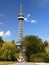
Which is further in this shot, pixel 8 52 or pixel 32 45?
pixel 32 45

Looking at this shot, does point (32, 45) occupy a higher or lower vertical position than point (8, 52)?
higher

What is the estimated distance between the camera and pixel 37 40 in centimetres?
6500

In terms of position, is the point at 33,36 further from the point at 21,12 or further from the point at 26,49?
the point at 21,12

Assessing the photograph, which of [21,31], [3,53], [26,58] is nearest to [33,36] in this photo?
[26,58]

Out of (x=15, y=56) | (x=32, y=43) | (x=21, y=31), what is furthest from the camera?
(x=21, y=31)

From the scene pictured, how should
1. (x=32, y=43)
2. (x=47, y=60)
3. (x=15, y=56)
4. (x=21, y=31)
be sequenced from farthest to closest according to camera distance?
1. (x=21, y=31)
2. (x=32, y=43)
3. (x=15, y=56)
4. (x=47, y=60)

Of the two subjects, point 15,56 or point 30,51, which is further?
point 30,51

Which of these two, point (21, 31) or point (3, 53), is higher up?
point (21, 31)

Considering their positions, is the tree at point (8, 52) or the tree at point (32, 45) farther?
the tree at point (32, 45)

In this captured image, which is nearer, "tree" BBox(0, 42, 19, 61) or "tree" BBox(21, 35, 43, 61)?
"tree" BBox(0, 42, 19, 61)

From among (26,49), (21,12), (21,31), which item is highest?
(21,12)

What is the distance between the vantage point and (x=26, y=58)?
6681 cm

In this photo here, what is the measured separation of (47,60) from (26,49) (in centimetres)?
1366

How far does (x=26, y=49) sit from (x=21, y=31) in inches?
3007
